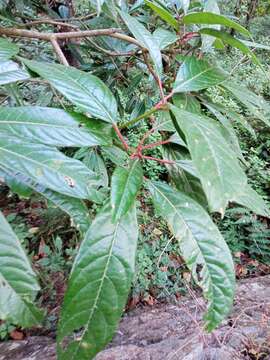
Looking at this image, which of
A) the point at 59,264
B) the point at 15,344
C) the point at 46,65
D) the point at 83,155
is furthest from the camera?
the point at 59,264

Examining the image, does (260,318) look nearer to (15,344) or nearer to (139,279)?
(139,279)

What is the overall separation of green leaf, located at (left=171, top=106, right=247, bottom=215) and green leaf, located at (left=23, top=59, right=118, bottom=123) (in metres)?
0.13

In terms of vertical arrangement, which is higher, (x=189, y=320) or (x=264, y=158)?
(x=264, y=158)

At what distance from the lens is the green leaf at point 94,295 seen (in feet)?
1.23

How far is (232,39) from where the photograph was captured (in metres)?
0.55

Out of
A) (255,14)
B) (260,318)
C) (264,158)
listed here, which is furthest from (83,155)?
(255,14)

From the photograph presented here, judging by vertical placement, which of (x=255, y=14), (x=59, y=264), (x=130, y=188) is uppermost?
(x=255, y=14)

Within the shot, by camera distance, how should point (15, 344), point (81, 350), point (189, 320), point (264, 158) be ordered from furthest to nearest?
point (264, 158)
point (189, 320)
point (15, 344)
point (81, 350)

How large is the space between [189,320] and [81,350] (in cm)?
142

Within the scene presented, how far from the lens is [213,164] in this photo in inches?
14.3

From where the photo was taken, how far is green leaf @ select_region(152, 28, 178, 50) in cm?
64

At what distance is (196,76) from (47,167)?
0.98 ft

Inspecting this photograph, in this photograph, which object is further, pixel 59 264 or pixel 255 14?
pixel 255 14

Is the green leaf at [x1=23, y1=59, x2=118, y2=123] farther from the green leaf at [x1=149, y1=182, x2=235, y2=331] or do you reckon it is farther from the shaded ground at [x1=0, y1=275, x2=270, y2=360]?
the shaded ground at [x1=0, y1=275, x2=270, y2=360]
